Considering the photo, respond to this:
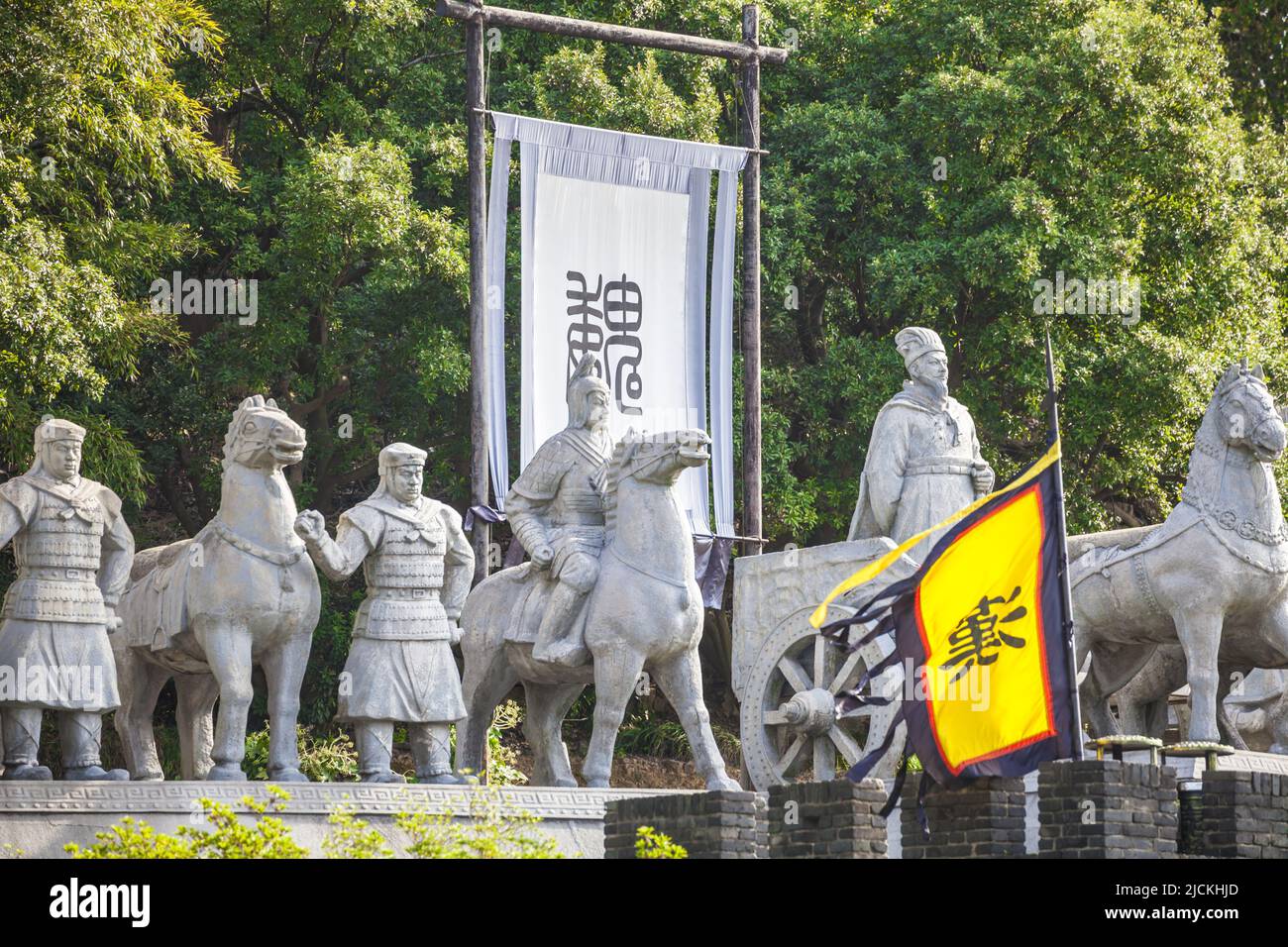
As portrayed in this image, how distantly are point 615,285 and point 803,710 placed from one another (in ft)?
15.6

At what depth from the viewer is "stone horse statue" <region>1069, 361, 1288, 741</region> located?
15.3 meters

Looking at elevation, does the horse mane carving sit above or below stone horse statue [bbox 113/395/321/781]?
above

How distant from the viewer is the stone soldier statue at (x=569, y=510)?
48.6 feet

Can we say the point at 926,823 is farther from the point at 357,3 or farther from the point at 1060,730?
→ the point at 357,3

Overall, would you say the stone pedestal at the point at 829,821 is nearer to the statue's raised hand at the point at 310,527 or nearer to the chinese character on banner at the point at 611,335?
the statue's raised hand at the point at 310,527

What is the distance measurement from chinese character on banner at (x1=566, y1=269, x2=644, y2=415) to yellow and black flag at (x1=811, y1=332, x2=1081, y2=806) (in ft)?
24.5

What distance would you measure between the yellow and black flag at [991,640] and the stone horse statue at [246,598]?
151 inches

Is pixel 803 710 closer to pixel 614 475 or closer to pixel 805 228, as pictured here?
pixel 614 475

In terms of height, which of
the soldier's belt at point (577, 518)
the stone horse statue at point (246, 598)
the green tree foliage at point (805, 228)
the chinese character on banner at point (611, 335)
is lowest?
the stone horse statue at point (246, 598)

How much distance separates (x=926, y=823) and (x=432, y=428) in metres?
14.2

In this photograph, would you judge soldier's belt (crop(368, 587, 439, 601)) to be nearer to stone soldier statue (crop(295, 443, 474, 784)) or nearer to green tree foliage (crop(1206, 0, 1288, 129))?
stone soldier statue (crop(295, 443, 474, 784))

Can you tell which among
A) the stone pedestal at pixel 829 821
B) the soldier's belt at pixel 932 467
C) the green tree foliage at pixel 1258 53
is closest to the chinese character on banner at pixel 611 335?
the soldier's belt at pixel 932 467

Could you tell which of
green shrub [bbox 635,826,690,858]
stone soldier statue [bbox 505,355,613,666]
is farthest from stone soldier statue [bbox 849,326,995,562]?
green shrub [bbox 635,826,690,858]

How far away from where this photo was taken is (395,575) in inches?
572
